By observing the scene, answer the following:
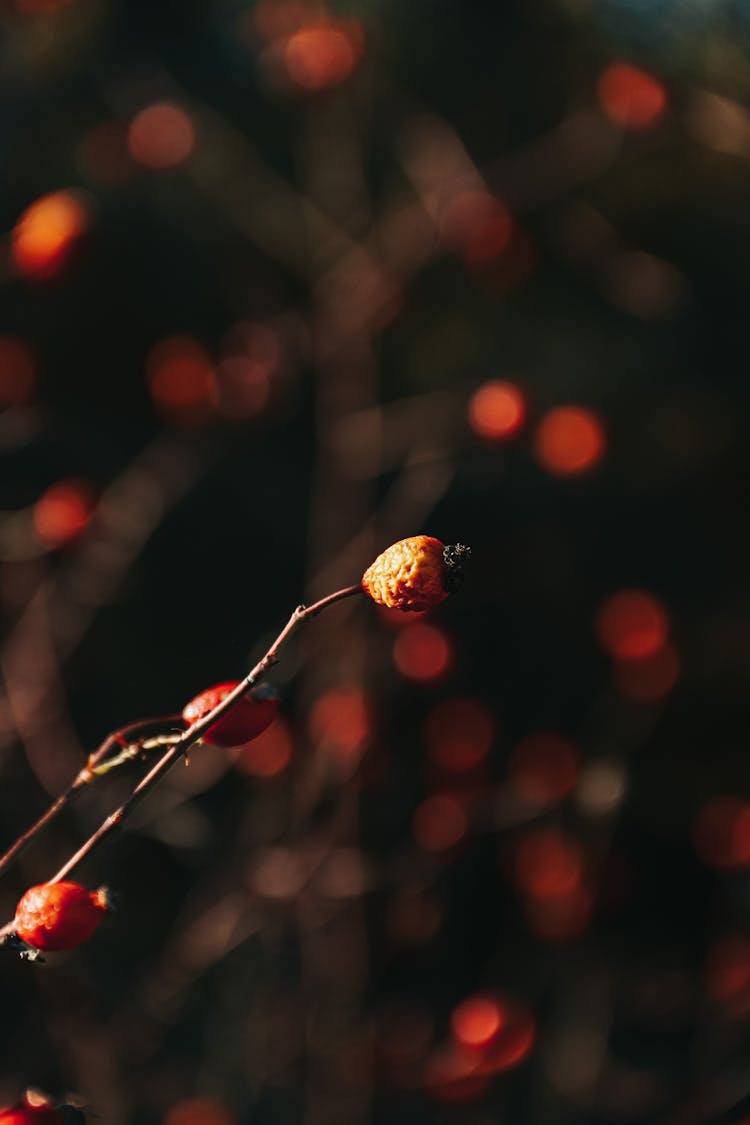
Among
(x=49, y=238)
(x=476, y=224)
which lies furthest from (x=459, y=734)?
(x=49, y=238)

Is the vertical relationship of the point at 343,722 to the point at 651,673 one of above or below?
above

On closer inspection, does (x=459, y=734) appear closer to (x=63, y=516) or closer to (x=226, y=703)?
(x=63, y=516)

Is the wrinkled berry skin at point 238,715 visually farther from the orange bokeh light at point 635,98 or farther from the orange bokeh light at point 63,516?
the orange bokeh light at point 635,98

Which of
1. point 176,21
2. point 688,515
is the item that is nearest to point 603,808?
point 688,515

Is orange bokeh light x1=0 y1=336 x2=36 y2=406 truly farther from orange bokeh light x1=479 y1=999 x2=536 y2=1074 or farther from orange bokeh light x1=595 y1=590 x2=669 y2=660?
orange bokeh light x1=479 y1=999 x2=536 y2=1074

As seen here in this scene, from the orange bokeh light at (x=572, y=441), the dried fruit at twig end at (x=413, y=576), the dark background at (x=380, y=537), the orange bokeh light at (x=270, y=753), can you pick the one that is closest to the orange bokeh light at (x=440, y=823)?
the dark background at (x=380, y=537)

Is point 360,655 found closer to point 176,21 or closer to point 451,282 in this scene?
point 451,282
